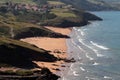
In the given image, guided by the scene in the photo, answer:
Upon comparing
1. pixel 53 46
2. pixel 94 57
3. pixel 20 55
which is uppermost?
pixel 20 55

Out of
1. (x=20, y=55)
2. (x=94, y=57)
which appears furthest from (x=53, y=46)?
(x=20, y=55)

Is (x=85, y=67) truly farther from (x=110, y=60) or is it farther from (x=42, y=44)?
(x=42, y=44)

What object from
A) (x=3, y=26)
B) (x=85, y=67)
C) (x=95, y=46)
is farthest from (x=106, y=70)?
(x=3, y=26)

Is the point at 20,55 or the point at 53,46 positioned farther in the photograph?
the point at 53,46

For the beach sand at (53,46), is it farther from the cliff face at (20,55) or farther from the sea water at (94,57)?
the cliff face at (20,55)

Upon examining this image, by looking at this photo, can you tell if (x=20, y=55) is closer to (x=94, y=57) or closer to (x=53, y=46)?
(x=94, y=57)

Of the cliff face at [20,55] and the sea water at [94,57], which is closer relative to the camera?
the sea water at [94,57]

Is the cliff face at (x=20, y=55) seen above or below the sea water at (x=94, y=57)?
above

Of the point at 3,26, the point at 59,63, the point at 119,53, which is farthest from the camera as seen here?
the point at 3,26

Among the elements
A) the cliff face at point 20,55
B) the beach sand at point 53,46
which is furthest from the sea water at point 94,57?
the cliff face at point 20,55

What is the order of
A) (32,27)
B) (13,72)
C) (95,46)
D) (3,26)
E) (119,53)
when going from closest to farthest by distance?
(13,72), (119,53), (95,46), (3,26), (32,27)

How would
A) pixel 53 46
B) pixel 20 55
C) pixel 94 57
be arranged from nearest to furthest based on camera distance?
pixel 20 55 → pixel 94 57 → pixel 53 46
